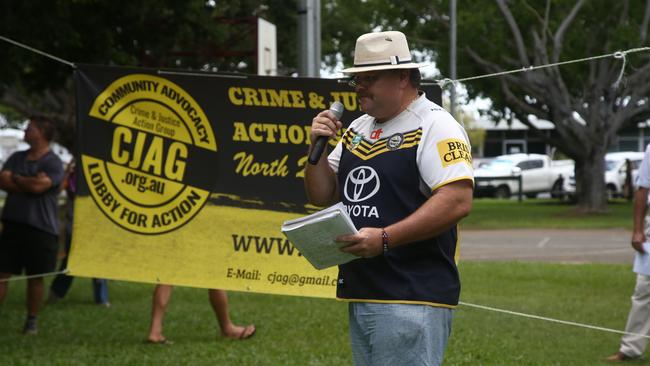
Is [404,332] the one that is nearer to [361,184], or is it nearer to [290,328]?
[361,184]

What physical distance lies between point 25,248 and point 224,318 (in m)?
2.10

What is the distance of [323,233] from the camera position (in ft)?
14.3

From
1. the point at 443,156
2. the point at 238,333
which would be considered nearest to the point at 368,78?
the point at 443,156

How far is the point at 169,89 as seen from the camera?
8141mm

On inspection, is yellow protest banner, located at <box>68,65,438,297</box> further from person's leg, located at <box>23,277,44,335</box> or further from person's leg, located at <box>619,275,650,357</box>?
person's leg, located at <box>619,275,650,357</box>

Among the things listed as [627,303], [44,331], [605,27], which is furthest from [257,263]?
[605,27]

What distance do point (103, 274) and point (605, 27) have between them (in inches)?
978

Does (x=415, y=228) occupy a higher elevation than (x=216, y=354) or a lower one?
higher

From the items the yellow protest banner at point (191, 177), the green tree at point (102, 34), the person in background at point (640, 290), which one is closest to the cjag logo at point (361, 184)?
the yellow protest banner at point (191, 177)

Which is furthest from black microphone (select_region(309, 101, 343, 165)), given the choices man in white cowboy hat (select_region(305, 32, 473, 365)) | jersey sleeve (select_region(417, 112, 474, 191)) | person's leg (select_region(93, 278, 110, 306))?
person's leg (select_region(93, 278, 110, 306))

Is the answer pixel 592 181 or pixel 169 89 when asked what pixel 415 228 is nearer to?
pixel 169 89

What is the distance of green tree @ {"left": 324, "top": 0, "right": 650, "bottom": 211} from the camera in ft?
95.9

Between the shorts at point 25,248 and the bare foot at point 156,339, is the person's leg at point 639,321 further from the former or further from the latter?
the shorts at point 25,248

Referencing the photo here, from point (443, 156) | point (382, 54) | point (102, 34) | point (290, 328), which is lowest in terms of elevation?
point (290, 328)
